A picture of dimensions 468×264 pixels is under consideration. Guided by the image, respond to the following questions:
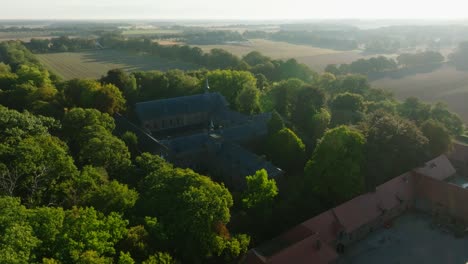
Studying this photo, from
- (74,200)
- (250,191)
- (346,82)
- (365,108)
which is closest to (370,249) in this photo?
(250,191)

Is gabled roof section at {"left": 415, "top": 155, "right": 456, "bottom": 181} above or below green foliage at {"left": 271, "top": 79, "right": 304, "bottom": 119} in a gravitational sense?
below

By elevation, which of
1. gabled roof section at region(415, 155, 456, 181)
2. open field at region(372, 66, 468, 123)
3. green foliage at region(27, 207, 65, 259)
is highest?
green foliage at region(27, 207, 65, 259)

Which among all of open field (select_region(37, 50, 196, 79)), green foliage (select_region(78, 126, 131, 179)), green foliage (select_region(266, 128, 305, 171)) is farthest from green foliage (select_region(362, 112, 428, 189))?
open field (select_region(37, 50, 196, 79))

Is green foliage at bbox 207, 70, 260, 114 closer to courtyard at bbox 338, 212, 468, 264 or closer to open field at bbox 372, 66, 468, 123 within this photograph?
courtyard at bbox 338, 212, 468, 264

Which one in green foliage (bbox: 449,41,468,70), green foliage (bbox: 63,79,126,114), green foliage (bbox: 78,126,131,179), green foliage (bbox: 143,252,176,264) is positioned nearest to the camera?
green foliage (bbox: 143,252,176,264)

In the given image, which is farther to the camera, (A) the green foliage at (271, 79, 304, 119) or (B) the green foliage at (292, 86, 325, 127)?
(A) the green foliage at (271, 79, 304, 119)

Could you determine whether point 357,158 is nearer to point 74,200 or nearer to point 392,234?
point 392,234

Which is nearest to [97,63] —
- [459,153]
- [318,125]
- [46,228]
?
[318,125]

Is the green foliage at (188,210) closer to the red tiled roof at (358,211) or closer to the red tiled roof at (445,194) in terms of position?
the red tiled roof at (358,211)
